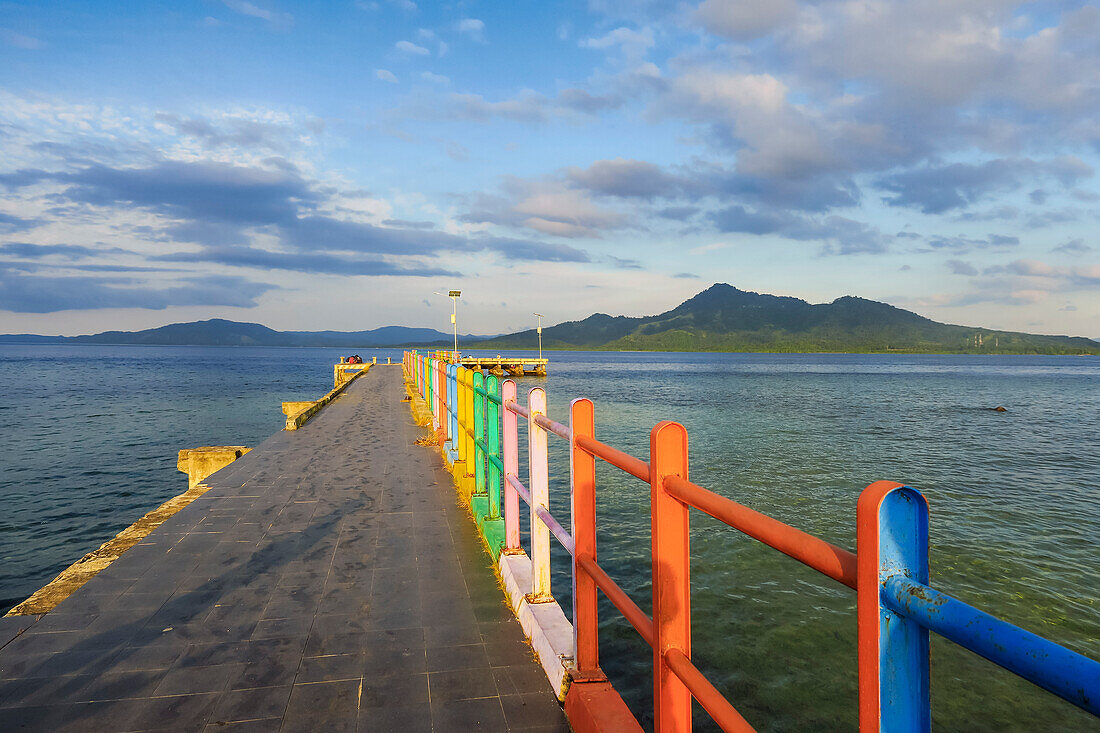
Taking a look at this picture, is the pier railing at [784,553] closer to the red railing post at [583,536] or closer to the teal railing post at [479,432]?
the red railing post at [583,536]

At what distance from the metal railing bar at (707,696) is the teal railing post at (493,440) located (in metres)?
3.41

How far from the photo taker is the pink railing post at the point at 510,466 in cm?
500

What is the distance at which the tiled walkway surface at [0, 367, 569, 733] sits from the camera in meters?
3.19

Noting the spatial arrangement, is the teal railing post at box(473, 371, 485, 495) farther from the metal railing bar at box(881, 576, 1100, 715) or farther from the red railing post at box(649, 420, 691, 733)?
the metal railing bar at box(881, 576, 1100, 715)

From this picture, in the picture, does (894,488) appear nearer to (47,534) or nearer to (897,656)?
(897,656)

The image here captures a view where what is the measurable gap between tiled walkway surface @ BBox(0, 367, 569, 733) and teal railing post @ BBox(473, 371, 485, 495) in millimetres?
488

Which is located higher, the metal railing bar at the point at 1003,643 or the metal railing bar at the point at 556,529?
the metal railing bar at the point at 1003,643

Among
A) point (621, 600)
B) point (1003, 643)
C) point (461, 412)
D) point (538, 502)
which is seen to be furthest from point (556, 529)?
point (461, 412)

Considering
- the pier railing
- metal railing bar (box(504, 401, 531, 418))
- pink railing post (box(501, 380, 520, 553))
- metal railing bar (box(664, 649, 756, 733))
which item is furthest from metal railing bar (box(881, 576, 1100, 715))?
pink railing post (box(501, 380, 520, 553))

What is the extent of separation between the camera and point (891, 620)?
1.23m

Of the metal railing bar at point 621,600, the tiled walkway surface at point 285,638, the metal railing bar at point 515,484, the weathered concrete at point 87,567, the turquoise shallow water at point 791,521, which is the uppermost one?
the metal railing bar at point 515,484

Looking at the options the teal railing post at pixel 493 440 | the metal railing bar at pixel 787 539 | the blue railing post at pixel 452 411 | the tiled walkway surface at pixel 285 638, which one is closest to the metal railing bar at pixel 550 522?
the teal railing post at pixel 493 440

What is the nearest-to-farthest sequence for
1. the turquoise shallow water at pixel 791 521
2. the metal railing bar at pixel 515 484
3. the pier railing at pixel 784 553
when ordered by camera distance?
the pier railing at pixel 784 553
the metal railing bar at pixel 515 484
the turquoise shallow water at pixel 791 521

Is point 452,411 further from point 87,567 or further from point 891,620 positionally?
point 891,620
